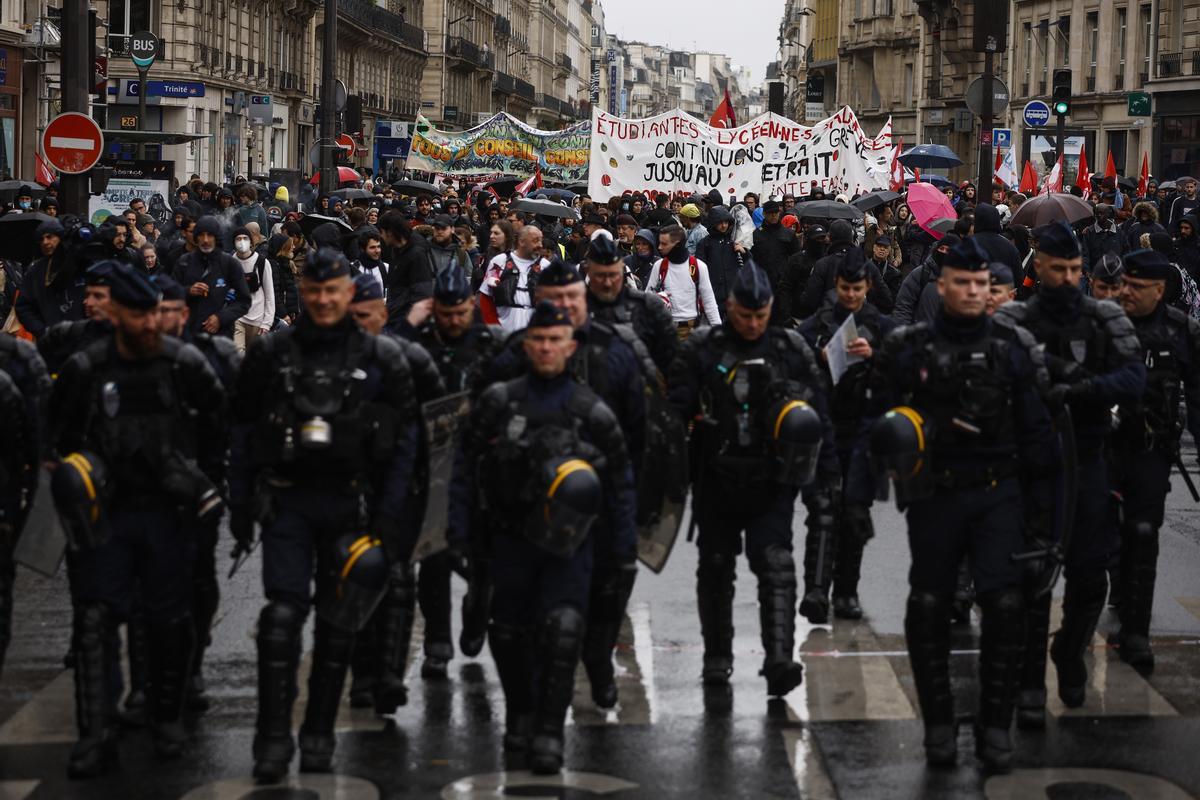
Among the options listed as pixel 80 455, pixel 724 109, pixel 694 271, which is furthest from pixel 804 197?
pixel 80 455

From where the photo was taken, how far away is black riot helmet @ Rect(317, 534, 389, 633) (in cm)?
694

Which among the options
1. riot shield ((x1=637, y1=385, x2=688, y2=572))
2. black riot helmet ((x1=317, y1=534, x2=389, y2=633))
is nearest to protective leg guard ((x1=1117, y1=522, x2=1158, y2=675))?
riot shield ((x1=637, y1=385, x2=688, y2=572))

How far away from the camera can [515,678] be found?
7.07 metres

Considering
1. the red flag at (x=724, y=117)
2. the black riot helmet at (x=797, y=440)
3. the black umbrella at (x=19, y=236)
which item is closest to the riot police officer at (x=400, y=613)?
the black riot helmet at (x=797, y=440)

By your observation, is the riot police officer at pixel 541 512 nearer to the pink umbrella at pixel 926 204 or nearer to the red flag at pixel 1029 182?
the pink umbrella at pixel 926 204

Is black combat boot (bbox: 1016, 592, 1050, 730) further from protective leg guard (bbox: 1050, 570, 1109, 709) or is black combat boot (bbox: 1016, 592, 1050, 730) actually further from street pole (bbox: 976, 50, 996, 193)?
street pole (bbox: 976, 50, 996, 193)

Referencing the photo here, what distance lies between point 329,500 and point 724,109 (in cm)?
2350

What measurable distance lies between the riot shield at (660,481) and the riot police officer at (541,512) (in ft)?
2.59

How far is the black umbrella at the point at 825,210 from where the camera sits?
2159 centimetres

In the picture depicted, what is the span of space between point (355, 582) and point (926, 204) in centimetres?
1436

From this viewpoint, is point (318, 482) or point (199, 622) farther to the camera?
point (199, 622)

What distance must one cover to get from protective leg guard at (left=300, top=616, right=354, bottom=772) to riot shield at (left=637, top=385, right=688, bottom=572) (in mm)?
1463

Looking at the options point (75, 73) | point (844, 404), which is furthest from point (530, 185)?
point (844, 404)

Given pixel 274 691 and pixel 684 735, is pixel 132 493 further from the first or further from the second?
pixel 684 735
